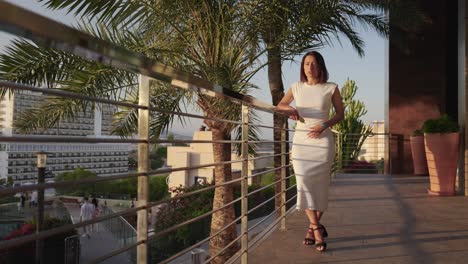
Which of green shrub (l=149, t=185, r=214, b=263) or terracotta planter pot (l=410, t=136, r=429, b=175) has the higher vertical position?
terracotta planter pot (l=410, t=136, r=429, b=175)

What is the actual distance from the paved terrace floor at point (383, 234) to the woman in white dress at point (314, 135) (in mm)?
263

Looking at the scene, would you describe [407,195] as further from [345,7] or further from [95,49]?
[95,49]

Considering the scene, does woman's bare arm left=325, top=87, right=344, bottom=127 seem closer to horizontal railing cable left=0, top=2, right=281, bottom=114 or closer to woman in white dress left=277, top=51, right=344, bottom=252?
→ woman in white dress left=277, top=51, right=344, bottom=252

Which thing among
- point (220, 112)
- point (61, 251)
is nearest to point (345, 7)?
point (220, 112)

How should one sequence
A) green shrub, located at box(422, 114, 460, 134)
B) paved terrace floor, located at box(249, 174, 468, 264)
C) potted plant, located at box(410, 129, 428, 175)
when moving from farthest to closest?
1. potted plant, located at box(410, 129, 428, 175)
2. green shrub, located at box(422, 114, 460, 134)
3. paved terrace floor, located at box(249, 174, 468, 264)

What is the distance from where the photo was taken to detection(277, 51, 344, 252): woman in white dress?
326cm

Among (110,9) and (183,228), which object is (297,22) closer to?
(110,9)

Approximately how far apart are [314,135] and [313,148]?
110 millimetres

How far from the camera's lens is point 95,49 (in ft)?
3.84

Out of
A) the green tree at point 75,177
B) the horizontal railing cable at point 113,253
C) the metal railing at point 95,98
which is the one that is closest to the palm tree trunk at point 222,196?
the green tree at point 75,177

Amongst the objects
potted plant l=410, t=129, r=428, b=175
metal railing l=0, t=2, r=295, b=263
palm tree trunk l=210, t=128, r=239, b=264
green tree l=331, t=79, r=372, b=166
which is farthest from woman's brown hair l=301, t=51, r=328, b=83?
green tree l=331, t=79, r=372, b=166

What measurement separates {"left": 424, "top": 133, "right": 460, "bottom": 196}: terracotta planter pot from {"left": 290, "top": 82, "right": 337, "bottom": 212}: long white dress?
378cm

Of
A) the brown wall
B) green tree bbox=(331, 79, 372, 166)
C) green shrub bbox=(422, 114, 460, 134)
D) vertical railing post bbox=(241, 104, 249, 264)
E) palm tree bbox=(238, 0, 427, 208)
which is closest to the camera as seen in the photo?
vertical railing post bbox=(241, 104, 249, 264)

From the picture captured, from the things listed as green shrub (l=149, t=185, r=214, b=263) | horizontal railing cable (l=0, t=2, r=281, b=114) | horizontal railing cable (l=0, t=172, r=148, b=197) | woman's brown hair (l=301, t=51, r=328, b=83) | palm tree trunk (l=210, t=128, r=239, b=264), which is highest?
woman's brown hair (l=301, t=51, r=328, b=83)
